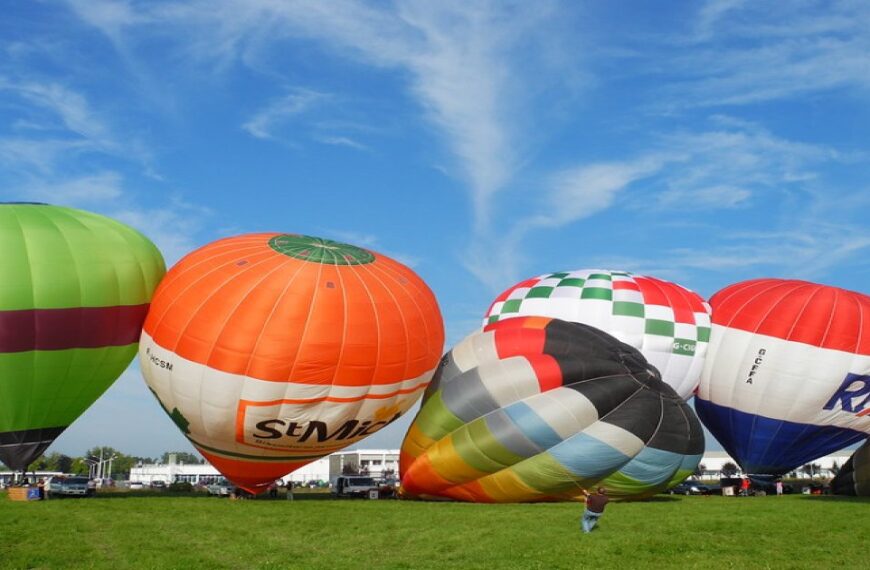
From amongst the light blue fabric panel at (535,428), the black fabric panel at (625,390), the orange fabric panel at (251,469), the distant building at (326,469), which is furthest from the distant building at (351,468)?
the light blue fabric panel at (535,428)

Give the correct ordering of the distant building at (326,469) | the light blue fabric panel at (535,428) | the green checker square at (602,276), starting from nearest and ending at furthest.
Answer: the light blue fabric panel at (535,428) → the green checker square at (602,276) → the distant building at (326,469)

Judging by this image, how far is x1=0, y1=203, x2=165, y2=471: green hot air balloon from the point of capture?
18156 mm

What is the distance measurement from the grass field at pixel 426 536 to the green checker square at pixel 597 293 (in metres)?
9.98

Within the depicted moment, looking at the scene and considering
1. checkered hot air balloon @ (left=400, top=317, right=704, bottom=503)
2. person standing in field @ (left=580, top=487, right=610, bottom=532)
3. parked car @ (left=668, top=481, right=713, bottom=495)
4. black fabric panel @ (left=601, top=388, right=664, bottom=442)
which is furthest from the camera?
parked car @ (left=668, top=481, right=713, bottom=495)

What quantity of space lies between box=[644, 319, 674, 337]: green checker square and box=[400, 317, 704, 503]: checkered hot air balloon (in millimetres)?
6663

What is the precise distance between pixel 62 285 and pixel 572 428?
480 inches

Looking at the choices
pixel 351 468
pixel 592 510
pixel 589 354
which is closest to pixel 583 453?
pixel 589 354

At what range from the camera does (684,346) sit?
2723cm

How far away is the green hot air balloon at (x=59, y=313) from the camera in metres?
18.2

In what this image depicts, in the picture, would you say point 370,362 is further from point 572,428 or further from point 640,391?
point 640,391

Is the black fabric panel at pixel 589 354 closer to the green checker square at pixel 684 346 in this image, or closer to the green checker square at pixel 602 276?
the green checker square at pixel 684 346

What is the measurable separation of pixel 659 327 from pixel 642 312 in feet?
2.47

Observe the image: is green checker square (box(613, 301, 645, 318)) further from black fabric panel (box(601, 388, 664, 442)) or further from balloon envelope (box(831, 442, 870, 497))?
black fabric panel (box(601, 388, 664, 442))

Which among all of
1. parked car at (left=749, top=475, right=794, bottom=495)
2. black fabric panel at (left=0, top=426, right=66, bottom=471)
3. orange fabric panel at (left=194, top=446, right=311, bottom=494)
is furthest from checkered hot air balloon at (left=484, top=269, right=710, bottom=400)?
black fabric panel at (left=0, top=426, right=66, bottom=471)
